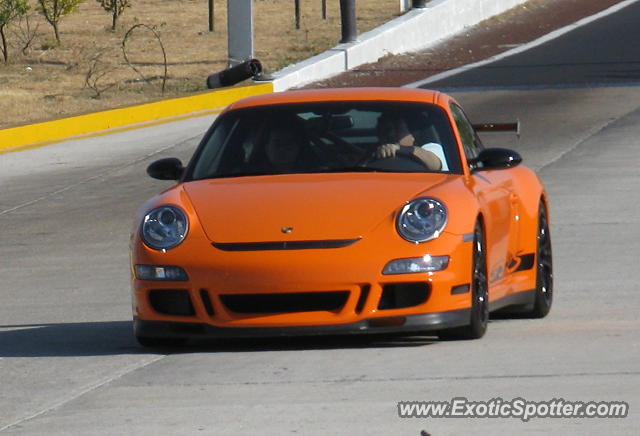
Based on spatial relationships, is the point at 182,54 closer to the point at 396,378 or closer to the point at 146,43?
the point at 146,43

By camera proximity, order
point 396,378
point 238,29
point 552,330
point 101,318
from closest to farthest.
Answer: point 396,378 → point 552,330 → point 101,318 → point 238,29

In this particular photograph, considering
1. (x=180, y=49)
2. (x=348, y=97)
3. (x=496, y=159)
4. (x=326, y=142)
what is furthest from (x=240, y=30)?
(x=496, y=159)

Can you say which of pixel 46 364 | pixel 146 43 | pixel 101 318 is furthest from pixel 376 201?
pixel 146 43

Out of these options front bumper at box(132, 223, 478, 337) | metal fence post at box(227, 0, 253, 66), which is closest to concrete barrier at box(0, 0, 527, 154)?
metal fence post at box(227, 0, 253, 66)

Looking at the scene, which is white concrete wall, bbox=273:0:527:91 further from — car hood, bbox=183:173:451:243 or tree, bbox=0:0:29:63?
car hood, bbox=183:173:451:243

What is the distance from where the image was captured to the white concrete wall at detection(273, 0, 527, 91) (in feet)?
88.7

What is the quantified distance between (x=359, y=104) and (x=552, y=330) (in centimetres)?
160

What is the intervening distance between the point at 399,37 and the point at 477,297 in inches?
879

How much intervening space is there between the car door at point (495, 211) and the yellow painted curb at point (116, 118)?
491 inches

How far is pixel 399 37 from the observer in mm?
30391

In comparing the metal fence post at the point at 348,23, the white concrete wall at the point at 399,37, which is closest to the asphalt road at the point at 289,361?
the white concrete wall at the point at 399,37

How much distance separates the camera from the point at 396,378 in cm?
738

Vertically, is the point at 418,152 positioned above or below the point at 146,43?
above

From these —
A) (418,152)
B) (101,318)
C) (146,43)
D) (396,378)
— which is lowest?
(146,43)
